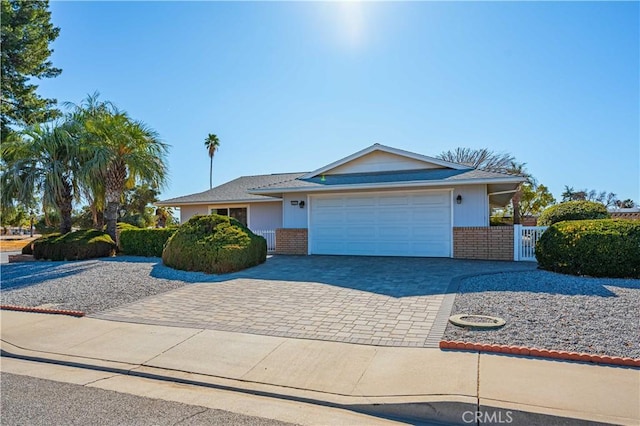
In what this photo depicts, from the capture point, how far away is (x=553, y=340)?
4824mm

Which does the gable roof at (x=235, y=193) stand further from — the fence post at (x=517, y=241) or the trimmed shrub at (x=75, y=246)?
the fence post at (x=517, y=241)

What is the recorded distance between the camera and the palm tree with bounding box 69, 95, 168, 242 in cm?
1554

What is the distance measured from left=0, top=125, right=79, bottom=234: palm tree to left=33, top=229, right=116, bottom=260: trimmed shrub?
5.02 ft

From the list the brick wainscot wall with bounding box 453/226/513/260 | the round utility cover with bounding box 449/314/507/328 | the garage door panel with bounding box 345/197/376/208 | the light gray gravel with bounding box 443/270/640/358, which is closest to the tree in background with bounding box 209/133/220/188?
the garage door panel with bounding box 345/197/376/208

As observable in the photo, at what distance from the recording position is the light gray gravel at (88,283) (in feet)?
27.2

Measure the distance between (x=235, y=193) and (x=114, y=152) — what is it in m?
6.00

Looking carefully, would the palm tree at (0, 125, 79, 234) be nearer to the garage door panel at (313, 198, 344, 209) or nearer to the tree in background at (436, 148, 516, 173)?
the garage door panel at (313, 198, 344, 209)

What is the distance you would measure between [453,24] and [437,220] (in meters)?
6.18

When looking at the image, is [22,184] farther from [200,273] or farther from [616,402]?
[616,402]

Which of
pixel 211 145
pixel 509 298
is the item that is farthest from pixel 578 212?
pixel 211 145

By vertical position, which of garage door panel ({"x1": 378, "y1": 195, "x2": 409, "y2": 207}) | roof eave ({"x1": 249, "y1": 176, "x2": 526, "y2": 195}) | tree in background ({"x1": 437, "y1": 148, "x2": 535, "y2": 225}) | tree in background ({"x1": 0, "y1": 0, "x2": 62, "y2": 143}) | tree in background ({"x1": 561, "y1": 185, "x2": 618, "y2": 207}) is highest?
tree in background ({"x1": 0, "y1": 0, "x2": 62, "y2": 143})

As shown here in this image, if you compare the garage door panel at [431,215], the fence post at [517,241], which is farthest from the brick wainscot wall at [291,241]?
the fence post at [517,241]

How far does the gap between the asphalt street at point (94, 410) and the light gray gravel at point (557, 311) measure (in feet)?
10.5

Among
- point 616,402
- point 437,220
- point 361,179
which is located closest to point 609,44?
point 437,220
